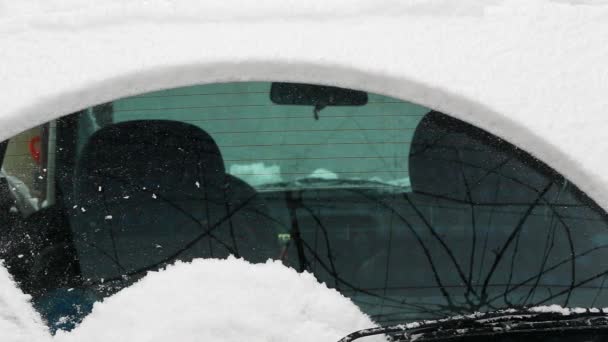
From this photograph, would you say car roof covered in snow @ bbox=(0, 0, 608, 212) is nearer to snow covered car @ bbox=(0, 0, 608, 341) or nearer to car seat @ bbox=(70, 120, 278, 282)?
snow covered car @ bbox=(0, 0, 608, 341)

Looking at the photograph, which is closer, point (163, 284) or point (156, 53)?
point (163, 284)

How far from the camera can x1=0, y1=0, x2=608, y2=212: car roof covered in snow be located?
2.05 metres

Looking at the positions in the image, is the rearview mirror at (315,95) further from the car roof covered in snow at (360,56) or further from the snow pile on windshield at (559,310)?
the snow pile on windshield at (559,310)

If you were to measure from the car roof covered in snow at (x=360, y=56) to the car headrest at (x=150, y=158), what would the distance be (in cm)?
12

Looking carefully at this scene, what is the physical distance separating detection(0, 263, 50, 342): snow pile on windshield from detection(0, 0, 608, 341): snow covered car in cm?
2

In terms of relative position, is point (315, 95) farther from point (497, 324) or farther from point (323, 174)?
point (497, 324)

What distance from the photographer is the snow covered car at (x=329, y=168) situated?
194 cm

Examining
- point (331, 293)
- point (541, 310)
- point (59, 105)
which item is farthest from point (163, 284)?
point (541, 310)

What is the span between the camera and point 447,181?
203cm

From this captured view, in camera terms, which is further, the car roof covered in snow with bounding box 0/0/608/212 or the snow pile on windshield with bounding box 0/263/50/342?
the car roof covered in snow with bounding box 0/0/608/212

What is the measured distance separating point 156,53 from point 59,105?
0.95 ft

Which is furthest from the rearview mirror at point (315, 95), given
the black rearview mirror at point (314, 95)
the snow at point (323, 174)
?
the snow at point (323, 174)

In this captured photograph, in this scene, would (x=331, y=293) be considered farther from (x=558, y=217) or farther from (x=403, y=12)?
(x=403, y=12)

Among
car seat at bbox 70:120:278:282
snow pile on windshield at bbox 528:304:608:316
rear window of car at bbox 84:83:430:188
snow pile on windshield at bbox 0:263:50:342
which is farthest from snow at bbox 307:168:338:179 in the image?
snow pile on windshield at bbox 0:263:50:342
